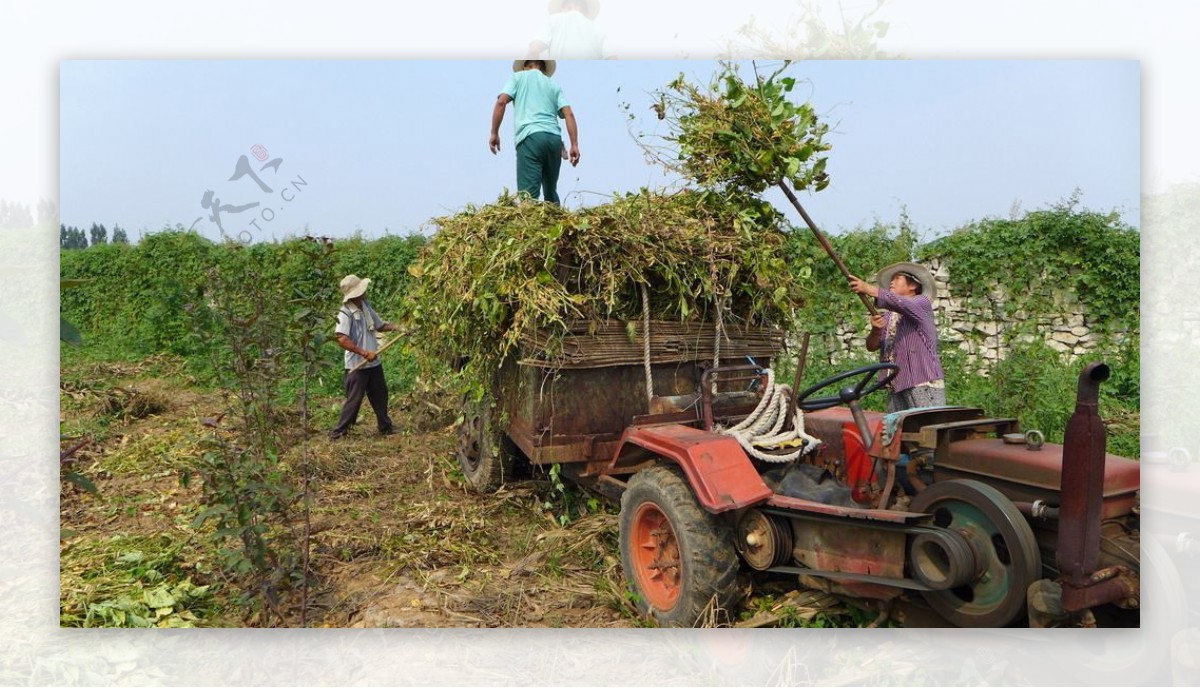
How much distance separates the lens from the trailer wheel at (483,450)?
4855mm

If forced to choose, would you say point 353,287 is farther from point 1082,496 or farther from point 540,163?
point 1082,496

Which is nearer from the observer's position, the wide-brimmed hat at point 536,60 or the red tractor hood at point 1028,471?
the red tractor hood at point 1028,471

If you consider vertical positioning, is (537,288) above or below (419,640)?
above

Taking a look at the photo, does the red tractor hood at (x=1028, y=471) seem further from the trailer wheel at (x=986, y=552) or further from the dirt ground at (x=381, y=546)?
the dirt ground at (x=381, y=546)

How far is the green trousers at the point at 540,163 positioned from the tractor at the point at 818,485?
160 centimetres

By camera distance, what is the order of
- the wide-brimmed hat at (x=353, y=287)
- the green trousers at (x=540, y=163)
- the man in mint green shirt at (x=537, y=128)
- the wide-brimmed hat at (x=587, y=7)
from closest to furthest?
the wide-brimmed hat at (x=587, y=7) → the man in mint green shirt at (x=537, y=128) → the green trousers at (x=540, y=163) → the wide-brimmed hat at (x=353, y=287)

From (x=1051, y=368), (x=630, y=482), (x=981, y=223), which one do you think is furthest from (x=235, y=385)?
(x=981, y=223)

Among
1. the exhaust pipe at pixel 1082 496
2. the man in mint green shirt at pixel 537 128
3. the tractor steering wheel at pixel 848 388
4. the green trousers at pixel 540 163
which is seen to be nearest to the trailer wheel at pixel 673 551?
the tractor steering wheel at pixel 848 388

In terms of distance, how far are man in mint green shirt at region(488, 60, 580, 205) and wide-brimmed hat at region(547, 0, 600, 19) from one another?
729 mm

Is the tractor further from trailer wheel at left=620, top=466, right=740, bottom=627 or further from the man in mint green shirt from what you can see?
the man in mint green shirt

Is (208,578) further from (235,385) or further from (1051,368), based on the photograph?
(1051,368)

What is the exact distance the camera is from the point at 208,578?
385 centimetres

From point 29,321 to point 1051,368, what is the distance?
7539mm

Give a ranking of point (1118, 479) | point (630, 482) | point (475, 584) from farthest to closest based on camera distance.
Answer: point (475, 584) < point (630, 482) < point (1118, 479)
